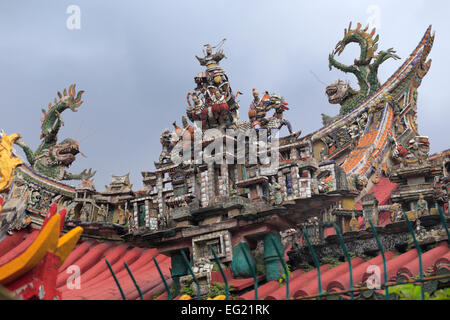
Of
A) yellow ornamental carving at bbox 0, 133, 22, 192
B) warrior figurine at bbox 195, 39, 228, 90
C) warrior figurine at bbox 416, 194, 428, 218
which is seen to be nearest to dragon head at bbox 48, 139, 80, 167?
yellow ornamental carving at bbox 0, 133, 22, 192

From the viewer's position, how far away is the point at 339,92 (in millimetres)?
20266

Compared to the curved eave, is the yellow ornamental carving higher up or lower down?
lower down

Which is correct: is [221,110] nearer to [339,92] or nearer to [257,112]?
[257,112]

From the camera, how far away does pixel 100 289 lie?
13.2 meters

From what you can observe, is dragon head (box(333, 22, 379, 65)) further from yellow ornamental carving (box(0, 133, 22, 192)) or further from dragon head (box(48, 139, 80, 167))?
yellow ornamental carving (box(0, 133, 22, 192))

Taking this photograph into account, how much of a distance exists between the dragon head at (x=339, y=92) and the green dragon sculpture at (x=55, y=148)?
28.1 ft

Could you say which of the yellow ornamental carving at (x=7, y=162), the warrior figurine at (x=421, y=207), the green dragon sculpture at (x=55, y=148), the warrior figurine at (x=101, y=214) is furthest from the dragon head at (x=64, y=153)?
the warrior figurine at (x=421, y=207)

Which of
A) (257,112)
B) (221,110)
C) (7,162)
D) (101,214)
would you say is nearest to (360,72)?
(257,112)

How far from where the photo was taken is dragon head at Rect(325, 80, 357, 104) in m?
20.1

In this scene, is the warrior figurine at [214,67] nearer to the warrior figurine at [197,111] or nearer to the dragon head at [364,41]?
→ the warrior figurine at [197,111]

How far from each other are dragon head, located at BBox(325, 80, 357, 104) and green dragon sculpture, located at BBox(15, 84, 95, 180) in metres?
8.55

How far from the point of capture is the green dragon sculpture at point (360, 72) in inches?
774
